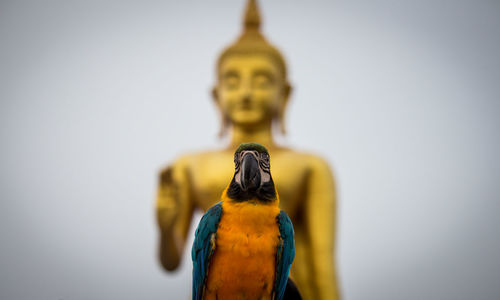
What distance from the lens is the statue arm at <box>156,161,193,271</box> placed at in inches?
71.2

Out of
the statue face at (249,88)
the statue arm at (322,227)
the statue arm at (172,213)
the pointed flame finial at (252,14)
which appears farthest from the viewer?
the pointed flame finial at (252,14)

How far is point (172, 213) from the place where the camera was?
1876 millimetres

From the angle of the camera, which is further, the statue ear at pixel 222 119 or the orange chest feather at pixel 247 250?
the statue ear at pixel 222 119

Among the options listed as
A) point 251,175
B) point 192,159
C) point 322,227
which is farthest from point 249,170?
point 192,159

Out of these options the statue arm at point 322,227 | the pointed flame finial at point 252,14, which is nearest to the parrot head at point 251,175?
the statue arm at point 322,227

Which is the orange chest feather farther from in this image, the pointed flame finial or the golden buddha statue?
the pointed flame finial

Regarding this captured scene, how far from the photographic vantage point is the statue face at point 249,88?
289cm

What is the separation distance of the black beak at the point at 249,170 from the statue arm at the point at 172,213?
0.62 meters

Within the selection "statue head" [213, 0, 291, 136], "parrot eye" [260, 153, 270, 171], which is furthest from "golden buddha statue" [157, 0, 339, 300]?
"parrot eye" [260, 153, 270, 171]

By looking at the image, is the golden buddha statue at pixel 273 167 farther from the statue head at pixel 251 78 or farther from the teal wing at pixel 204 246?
the teal wing at pixel 204 246

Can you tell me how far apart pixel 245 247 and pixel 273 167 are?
149 cm

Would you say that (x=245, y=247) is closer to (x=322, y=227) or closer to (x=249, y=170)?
(x=249, y=170)

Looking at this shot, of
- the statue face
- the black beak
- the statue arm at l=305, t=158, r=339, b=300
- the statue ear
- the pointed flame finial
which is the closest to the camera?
the black beak

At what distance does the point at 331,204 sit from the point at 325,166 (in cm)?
30
